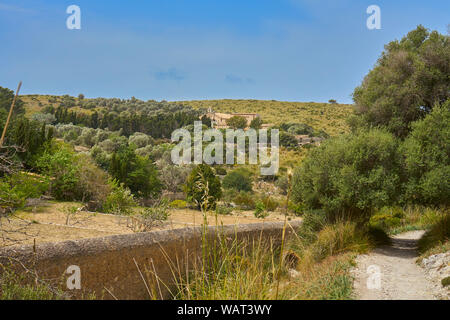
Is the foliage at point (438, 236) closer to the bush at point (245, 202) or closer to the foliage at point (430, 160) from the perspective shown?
the foliage at point (430, 160)

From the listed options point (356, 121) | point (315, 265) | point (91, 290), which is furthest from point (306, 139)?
point (91, 290)

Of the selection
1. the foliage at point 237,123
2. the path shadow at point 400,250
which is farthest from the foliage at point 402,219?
the foliage at point 237,123

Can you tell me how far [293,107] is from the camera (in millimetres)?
82188

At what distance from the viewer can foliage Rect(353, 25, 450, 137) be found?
39.3ft

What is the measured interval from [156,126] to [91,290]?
54.8 meters

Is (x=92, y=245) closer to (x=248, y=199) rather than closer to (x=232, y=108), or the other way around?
(x=248, y=199)

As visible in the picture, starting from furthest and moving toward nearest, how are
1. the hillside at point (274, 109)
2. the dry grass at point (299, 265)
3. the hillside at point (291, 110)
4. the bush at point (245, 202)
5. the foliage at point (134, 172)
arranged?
the hillside at point (274, 109)
the hillside at point (291, 110)
the bush at point (245, 202)
the foliage at point (134, 172)
the dry grass at point (299, 265)

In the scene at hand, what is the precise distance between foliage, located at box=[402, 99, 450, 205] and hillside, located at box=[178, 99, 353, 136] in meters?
50.5

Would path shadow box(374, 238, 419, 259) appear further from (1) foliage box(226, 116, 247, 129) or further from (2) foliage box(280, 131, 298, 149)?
(1) foliage box(226, 116, 247, 129)

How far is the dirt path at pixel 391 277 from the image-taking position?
6.30 meters

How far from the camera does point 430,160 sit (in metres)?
9.96

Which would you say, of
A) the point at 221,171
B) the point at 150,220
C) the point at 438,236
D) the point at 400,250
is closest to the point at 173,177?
the point at 221,171

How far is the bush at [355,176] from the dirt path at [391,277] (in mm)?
1451

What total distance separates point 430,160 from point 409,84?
3.34m
